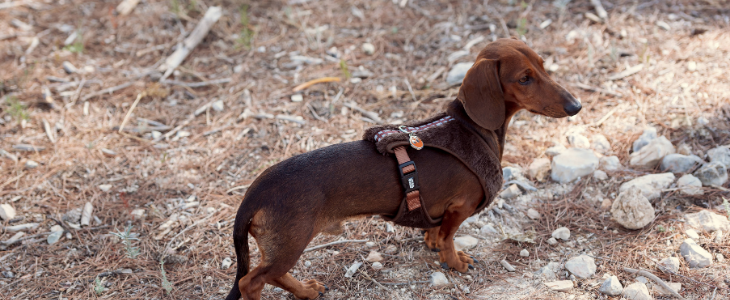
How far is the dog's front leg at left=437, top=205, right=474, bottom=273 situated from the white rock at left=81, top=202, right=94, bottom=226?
2.66m

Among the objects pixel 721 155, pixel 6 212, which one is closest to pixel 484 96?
pixel 721 155

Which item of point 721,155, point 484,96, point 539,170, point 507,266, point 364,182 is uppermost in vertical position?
point 484,96

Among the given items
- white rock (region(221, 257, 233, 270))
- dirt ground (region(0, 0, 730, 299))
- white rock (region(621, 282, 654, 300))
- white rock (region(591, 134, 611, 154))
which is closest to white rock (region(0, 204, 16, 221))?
dirt ground (region(0, 0, 730, 299))

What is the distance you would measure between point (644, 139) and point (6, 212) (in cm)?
513

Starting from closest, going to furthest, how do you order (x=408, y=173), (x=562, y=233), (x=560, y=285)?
(x=408, y=173) → (x=560, y=285) → (x=562, y=233)

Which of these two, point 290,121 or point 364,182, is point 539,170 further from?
point 290,121

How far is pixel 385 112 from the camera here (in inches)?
192

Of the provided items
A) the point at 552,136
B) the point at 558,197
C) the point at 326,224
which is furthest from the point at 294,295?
the point at 552,136

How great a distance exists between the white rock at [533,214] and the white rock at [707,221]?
948 mm

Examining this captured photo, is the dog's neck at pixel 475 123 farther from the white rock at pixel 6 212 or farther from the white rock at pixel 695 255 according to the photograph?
the white rock at pixel 6 212

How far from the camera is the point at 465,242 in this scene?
3.54 m

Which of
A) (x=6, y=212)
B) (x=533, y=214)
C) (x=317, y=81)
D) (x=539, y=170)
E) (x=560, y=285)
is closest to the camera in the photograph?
(x=560, y=285)


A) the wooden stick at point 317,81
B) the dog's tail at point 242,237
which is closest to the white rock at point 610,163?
the wooden stick at point 317,81

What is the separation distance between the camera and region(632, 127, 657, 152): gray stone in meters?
4.12
